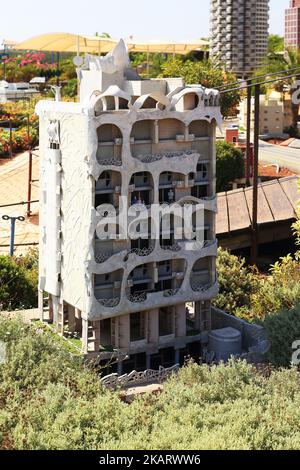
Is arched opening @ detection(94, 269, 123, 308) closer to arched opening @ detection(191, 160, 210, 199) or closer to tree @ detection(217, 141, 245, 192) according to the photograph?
arched opening @ detection(191, 160, 210, 199)

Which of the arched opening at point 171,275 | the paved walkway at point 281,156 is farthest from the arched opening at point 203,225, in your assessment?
the paved walkway at point 281,156

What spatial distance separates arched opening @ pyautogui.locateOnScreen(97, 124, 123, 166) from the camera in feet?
56.5

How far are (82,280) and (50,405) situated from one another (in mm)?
4501

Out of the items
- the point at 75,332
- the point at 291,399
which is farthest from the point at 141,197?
the point at 291,399

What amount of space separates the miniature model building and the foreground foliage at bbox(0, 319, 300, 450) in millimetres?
2121

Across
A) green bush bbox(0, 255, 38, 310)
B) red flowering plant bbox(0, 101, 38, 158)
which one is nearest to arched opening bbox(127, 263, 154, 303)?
green bush bbox(0, 255, 38, 310)

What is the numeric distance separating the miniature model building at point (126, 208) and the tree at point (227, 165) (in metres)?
19.5

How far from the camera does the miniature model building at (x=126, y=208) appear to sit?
17.3 meters

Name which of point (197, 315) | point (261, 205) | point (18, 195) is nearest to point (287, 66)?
point (18, 195)

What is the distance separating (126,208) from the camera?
1752 cm

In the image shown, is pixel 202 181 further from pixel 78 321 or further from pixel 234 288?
pixel 234 288

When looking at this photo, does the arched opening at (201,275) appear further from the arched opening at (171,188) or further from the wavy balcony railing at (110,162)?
the wavy balcony railing at (110,162)
